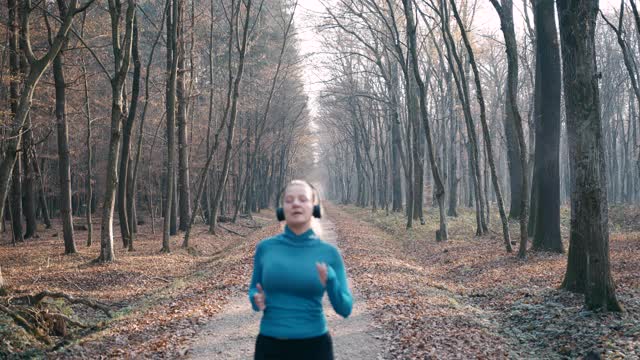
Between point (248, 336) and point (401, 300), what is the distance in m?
3.68

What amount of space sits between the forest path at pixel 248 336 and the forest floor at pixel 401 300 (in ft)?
0.54

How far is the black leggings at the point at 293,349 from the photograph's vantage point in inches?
137

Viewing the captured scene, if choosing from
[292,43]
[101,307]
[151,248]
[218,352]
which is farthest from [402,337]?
[292,43]

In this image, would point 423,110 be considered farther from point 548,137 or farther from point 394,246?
point 548,137

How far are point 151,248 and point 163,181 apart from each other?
56.9 ft

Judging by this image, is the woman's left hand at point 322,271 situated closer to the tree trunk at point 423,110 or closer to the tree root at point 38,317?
the tree root at point 38,317

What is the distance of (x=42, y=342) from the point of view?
9.16m

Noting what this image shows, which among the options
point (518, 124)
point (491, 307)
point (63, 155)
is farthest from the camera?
point (63, 155)

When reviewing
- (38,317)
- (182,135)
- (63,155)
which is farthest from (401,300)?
(182,135)

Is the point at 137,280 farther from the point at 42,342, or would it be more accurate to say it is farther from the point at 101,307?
the point at 42,342

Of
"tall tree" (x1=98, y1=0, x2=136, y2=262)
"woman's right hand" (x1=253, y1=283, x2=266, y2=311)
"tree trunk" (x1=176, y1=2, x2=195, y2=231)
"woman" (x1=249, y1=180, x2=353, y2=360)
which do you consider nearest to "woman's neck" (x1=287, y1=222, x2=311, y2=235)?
"woman" (x1=249, y1=180, x2=353, y2=360)

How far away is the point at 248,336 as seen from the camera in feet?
28.7

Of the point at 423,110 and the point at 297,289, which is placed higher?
the point at 423,110

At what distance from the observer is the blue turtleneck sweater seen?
3.51m
